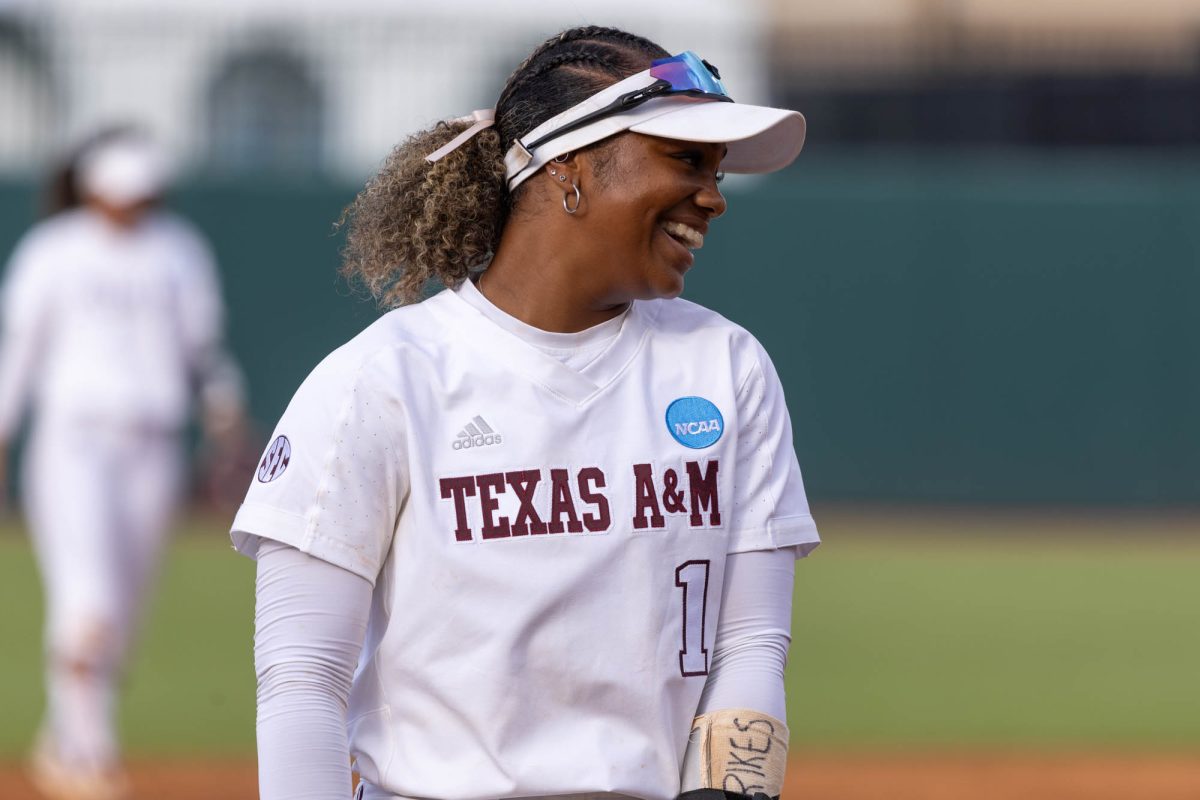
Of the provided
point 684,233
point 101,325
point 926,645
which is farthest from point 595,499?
point 926,645

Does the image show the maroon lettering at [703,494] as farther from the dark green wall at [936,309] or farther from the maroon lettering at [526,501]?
the dark green wall at [936,309]

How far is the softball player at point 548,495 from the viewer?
2658mm

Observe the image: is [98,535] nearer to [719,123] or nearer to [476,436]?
[476,436]

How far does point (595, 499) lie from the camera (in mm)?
2727

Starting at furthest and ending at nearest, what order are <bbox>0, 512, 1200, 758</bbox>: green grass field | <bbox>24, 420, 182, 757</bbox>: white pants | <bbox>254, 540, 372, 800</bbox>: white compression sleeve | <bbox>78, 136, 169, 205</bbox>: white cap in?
<bbox>0, 512, 1200, 758</bbox>: green grass field < <bbox>78, 136, 169, 205</bbox>: white cap < <bbox>24, 420, 182, 757</bbox>: white pants < <bbox>254, 540, 372, 800</bbox>: white compression sleeve

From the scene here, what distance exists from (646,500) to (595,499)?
75 mm

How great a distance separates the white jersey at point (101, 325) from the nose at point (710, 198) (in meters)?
5.44

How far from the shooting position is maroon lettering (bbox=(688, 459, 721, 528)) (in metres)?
2.79

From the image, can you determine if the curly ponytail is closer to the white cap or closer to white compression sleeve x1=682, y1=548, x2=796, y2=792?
white compression sleeve x1=682, y1=548, x2=796, y2=792

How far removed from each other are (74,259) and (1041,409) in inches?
427

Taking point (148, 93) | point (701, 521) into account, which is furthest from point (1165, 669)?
point (148, 93)

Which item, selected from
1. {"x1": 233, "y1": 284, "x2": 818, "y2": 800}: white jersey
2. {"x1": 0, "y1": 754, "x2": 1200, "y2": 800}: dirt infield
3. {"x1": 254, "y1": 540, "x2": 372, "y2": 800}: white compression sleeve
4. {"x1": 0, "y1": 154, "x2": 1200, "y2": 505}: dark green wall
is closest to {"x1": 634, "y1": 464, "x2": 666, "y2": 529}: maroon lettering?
{"x1": 233, "y1": 284, "x2": 818, "y2": 800}: white jersey

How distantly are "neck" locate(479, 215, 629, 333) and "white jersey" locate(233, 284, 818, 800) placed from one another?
77 millimetres

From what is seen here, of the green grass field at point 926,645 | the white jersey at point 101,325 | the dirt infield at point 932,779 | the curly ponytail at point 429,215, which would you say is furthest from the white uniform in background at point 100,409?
the curly ponytail at point 429,215
